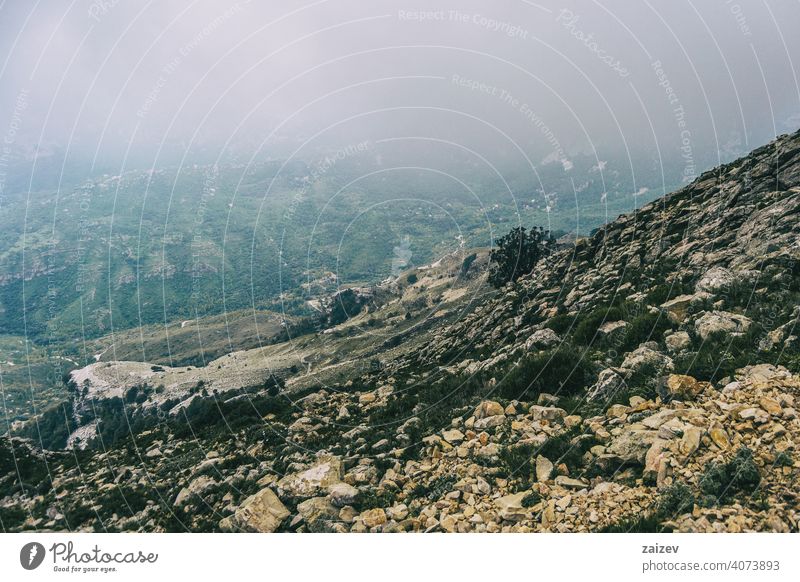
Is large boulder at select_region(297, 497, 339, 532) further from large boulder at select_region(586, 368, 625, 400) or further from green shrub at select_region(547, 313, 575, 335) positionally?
green shrub at select_region(547, 313, 575, 335)

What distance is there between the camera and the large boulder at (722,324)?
15.8 metres

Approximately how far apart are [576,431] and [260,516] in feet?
37.6

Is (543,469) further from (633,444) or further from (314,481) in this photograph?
(314,481)

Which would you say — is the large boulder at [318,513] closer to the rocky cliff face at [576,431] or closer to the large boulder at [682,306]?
the rocky cliff face at [576,431]

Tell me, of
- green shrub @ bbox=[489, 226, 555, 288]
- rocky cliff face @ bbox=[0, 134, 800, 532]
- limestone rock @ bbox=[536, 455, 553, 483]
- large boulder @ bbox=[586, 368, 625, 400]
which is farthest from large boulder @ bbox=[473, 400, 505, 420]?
green shrub @ bbox=[489, 226, 555, 288]

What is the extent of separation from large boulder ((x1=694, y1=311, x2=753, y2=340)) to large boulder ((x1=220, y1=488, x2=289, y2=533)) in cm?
1722

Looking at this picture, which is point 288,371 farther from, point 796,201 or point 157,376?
point 796,201

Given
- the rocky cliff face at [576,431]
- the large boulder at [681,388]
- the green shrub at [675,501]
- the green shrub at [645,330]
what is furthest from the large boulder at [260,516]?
the green shrub at [645,330]

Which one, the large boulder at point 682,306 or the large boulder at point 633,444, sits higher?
the large boulder at point 682,306

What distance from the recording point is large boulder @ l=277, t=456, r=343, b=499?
15.8m

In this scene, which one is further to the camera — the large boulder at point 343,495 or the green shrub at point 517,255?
the green shrub at point 517,255

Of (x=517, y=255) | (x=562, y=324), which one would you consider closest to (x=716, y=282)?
(x=562, y=324)

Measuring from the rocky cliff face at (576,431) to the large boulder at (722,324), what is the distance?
10cm

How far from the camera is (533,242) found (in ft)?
269
